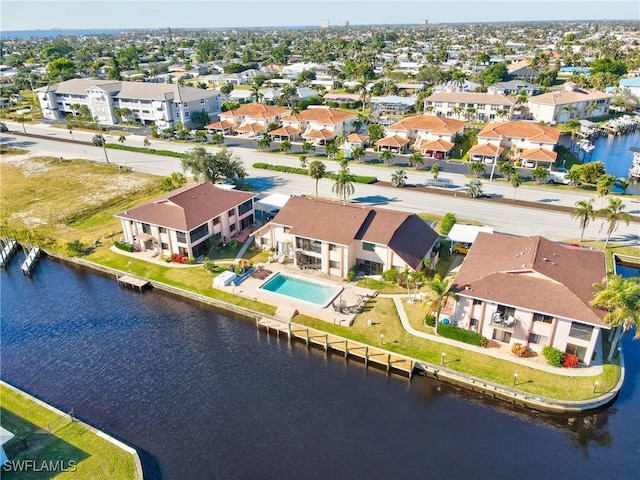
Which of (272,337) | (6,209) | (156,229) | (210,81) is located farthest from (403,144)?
(210,81)

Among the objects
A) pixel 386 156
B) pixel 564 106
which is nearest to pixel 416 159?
pixel 386 156

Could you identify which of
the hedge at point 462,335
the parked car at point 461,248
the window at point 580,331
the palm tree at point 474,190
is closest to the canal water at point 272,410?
the hedge at point 462,335

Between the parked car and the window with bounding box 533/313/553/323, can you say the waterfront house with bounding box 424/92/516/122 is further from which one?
the window with bounding box 533/313/553/323

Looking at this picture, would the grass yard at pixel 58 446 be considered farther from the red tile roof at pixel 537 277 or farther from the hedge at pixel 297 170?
the hedge at pixel 297 170

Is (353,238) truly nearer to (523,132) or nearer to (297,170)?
(297,170)

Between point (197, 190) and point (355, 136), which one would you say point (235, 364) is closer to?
point (197, 190)

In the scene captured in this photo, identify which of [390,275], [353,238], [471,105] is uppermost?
[471,105]

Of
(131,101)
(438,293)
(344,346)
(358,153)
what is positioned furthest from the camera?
(131,101)
